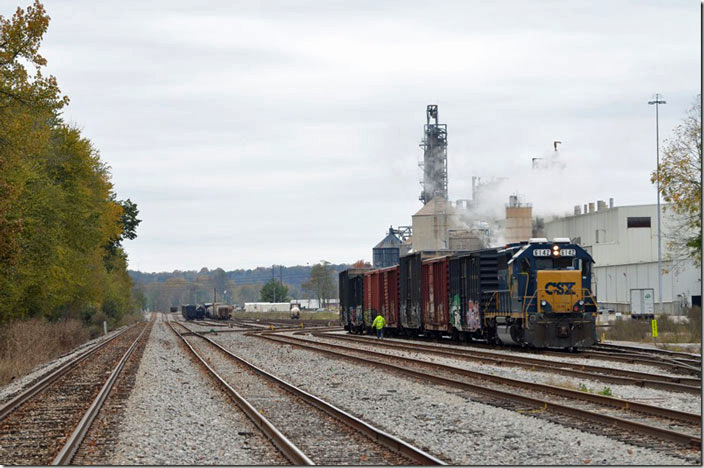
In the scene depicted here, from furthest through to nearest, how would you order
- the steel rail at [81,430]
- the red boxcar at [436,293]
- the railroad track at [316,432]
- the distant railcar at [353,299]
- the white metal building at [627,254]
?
the white metal building at [627,254], the distant railcar at [353,299], the red boxcar at [436,293], the steel rail at [81,430], the railroad track at [316,432]

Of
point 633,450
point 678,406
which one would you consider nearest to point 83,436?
point 633,450

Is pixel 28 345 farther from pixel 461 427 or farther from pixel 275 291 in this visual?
pixel 275 291

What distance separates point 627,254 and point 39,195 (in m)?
70.5

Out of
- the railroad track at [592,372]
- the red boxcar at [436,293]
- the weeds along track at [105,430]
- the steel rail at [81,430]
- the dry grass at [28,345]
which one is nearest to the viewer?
the steel rail at [81,430]

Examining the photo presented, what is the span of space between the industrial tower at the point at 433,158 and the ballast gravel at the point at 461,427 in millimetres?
114821

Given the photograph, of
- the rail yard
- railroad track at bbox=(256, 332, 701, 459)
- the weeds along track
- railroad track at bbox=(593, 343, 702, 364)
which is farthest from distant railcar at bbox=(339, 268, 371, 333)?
railroad track at bbox=(256, 332, 701, 459)

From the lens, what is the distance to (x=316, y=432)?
13.9 metres

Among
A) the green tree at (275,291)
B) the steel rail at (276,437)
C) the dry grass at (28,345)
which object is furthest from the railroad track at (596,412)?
the green tree at (275,291)

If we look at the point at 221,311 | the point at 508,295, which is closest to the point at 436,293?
the point at 508,295

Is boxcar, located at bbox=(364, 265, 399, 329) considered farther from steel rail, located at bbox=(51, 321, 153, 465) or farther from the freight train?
steel rail, located at bbox=(51, 321, 153, 465)

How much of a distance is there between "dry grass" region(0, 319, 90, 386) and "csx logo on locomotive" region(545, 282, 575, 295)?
55.9 ft

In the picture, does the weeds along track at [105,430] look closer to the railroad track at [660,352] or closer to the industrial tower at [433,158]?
the railroad track at [660,352]

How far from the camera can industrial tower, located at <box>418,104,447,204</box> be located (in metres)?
138

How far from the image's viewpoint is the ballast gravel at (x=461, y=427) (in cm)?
1129
